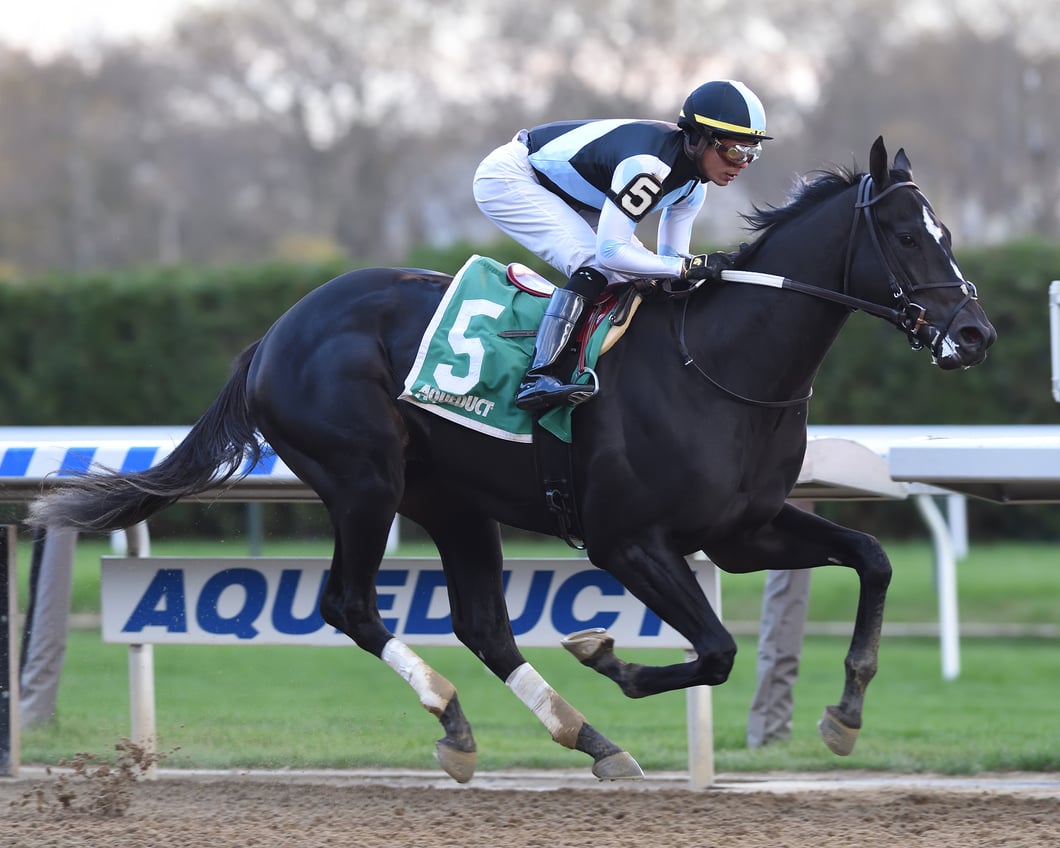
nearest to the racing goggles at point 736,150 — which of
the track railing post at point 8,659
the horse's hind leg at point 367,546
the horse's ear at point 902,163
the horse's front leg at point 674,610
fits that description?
the horse's ear at point 902,163

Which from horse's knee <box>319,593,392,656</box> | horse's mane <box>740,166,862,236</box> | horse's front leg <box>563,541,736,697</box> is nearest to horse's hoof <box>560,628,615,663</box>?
horse's front leg <box>563,541,736,697</box>

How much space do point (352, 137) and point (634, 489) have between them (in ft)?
81.4

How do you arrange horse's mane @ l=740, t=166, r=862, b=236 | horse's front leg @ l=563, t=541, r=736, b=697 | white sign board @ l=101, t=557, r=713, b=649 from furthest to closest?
white sign board @ l=101, t=557, r=713, b=649 → horse's mane @ l=740, t=166, r=862, b=236 → horse's front leg @ l=563, t=541, r=736, b=697

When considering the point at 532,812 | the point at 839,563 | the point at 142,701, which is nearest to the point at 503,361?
the point at 839,563

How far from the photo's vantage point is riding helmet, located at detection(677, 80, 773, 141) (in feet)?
13.9

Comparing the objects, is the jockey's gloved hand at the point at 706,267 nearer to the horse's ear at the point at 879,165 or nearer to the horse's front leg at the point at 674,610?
the horse's ear at the point at 879,165

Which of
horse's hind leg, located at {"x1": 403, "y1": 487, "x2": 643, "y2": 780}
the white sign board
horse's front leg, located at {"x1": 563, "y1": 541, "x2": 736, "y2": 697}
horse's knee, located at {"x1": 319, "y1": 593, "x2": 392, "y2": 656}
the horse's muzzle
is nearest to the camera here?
the horse's muzzle

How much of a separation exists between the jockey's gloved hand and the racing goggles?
0.93ft

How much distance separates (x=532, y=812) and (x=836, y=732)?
1022 mm

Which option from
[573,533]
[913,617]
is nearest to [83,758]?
[573,533]

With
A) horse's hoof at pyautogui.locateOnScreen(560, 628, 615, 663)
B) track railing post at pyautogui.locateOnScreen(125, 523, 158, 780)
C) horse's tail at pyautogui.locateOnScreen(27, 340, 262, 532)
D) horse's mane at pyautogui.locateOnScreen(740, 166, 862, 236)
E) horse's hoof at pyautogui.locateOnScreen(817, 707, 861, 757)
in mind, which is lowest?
track railing post at pyautogui.locateOnScreen(125, 523, 158, 780)

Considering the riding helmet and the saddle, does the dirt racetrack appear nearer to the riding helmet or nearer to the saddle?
the saddle

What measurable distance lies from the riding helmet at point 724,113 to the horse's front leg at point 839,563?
113 centimetres

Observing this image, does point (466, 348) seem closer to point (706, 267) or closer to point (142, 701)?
point (706, 267)
